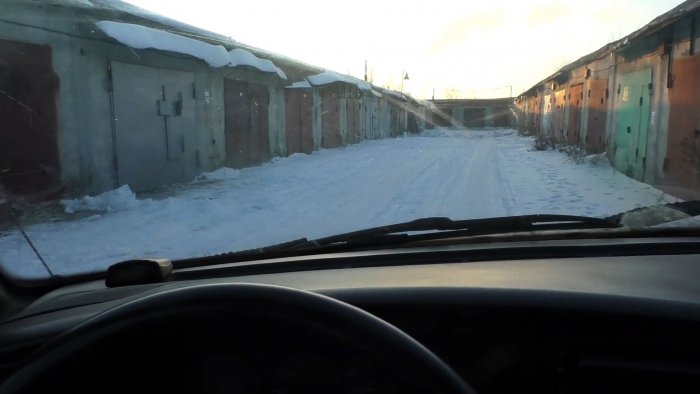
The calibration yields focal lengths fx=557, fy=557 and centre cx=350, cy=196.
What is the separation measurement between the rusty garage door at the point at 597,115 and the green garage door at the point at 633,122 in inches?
59.9

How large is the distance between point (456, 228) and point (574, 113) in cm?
1819

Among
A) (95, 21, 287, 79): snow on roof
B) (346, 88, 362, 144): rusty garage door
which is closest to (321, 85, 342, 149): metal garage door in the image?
(346, 88, 362, 144): rusty garage door

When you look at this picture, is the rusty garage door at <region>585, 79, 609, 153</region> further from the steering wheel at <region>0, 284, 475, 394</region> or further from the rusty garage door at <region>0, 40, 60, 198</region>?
the steering wheel at <region>0, 284, 475, 394</region>

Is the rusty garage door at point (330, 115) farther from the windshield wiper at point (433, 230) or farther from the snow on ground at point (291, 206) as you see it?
the windshield wiper at point (433, 230)

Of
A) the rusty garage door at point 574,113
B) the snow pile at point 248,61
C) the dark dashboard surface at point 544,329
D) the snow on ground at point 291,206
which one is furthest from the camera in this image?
the rusty garage door at point 574,113

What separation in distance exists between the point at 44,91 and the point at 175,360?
Answer: 8360 mm

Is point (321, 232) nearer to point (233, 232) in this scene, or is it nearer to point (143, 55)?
point (233, 232)

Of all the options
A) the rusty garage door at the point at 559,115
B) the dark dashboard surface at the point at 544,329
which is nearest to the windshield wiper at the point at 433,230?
the dark dashboard surface at the point at 544,329

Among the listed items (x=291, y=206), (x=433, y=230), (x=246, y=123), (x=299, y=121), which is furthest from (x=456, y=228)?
(x=299, y=121)

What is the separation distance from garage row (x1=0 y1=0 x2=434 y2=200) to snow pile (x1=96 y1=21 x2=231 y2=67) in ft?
0.08

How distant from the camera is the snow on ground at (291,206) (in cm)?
550

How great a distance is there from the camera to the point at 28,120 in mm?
7965

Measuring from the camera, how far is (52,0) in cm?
788

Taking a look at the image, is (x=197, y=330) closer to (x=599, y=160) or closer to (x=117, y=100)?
(x=117, y=100)
